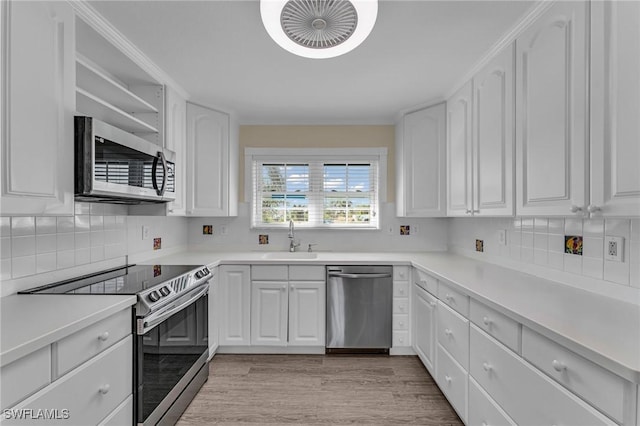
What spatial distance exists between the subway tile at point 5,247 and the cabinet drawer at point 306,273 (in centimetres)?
184

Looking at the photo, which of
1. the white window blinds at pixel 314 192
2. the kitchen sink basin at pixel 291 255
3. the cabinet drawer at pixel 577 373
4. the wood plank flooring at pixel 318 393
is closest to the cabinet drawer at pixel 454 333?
the wood plank flooring at pixel 318 393

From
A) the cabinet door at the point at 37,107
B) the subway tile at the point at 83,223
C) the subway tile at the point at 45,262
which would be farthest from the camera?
the subway tile at the point at 83,223

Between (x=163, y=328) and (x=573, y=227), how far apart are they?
2307 millimetres

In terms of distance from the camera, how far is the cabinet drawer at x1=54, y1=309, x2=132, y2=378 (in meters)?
1.17

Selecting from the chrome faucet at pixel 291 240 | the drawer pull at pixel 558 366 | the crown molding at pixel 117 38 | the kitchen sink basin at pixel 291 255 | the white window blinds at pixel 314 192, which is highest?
the crown molding at pixel 117 38

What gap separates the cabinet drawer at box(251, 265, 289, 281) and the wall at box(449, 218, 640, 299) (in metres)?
1.69

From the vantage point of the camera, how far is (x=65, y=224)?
6.26 ft

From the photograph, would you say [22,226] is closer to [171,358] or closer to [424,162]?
[171,358]

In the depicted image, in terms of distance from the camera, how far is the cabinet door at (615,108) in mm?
1128

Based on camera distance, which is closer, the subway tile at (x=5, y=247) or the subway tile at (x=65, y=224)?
the subway tile at (x=5, y=247)

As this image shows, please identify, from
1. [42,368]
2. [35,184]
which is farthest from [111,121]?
[42,368]

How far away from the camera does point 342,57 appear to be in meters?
2.09

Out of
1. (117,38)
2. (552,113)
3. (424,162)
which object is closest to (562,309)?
(552,113)

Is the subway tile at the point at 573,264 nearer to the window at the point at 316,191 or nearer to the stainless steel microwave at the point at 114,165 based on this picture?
the window at the point at 316,191
